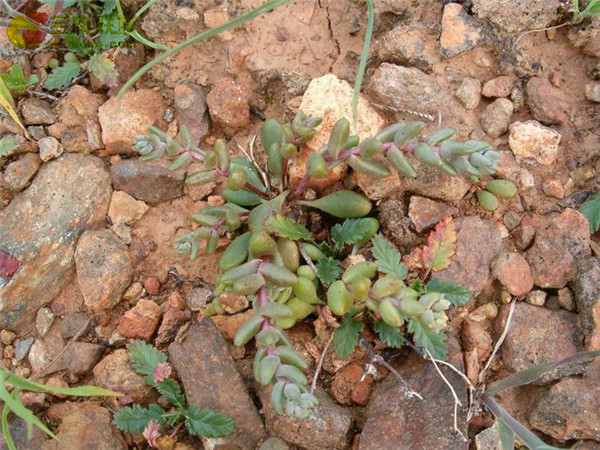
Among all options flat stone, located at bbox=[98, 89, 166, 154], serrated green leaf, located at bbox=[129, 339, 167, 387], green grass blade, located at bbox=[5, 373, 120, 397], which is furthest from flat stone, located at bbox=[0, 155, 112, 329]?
green grass blade, located at bbox=[5, 373, 120, 397]

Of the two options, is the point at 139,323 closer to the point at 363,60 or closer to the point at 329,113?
the point at 329,113

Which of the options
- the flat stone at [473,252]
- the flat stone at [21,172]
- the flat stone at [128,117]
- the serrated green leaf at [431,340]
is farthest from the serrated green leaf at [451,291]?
the flat stone at [21,172]

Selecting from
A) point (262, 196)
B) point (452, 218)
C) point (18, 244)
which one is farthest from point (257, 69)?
point (18, 244)

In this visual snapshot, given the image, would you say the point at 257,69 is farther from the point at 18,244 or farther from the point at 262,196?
the point at 18,244

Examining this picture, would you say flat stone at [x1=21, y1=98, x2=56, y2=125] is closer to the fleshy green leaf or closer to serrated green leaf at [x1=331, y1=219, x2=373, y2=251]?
serrated green leaf at [x1=331, y1=219, x2=373, y2=251]

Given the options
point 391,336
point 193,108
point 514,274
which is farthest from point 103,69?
point 514,274

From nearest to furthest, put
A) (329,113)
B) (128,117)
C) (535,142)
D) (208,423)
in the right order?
(208,423) < (535,142) < (329,113) < (128,117)
